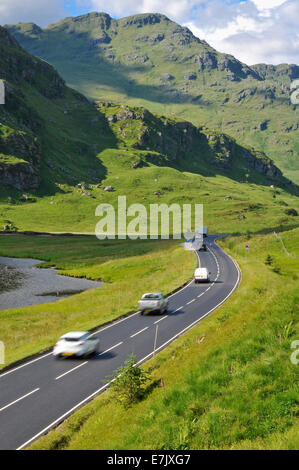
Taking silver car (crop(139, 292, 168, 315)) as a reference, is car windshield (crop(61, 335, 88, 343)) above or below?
above

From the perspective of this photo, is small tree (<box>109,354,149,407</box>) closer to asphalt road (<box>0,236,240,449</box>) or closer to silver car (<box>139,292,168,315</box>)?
asphalt road (<box>0,236,240,449</box>)

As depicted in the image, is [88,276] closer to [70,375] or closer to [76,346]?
[76,346]

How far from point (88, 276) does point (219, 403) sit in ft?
252

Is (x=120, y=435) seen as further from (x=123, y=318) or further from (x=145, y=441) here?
(x=123, y=318)

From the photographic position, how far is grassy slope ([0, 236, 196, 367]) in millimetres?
41312

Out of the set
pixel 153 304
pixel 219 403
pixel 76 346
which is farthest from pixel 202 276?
pixel 219 403

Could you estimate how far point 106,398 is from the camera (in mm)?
19938

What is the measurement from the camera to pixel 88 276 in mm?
89250

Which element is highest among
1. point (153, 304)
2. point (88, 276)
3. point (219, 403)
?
point (219, 403)

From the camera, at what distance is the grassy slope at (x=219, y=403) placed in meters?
12.6

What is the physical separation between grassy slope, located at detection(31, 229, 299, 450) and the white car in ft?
23.3

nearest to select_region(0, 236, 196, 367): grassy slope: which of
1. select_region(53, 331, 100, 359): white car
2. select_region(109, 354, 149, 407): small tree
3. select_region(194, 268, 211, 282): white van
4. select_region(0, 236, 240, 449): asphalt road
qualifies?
select_region(194, 268, 211, 282): white van
